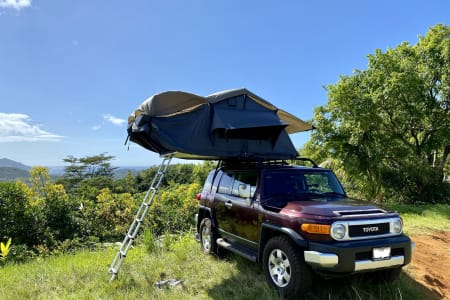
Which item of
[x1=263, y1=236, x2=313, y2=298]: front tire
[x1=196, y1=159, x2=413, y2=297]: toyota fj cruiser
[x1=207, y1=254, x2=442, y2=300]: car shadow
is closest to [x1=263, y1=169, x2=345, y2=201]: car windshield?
[x1=196, y1=159, x2=413, y2=297]: toyota fj cruiser

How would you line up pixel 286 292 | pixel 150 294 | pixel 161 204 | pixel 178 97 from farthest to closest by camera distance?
pixel 161 204, pixel 178 97, pixel 150 294, pixel 286 292

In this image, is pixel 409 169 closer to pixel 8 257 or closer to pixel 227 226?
pixel 227 226

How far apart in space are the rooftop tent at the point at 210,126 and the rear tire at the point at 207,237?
167cm

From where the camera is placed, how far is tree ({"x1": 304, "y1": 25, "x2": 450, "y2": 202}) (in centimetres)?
1488

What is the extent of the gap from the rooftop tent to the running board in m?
1.54

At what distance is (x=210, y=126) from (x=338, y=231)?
2677mm

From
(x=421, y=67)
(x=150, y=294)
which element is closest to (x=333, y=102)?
(x=421, y=67)

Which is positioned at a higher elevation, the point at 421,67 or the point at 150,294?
the point at 421,67

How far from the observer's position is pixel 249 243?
Result: 515cm

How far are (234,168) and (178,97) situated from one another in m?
1.76

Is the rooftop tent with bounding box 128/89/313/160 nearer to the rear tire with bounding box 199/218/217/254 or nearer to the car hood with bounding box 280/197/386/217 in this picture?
the car hood with bounding box 280/197/386/217

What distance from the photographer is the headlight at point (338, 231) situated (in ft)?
12.7

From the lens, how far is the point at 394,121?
15.9 metres

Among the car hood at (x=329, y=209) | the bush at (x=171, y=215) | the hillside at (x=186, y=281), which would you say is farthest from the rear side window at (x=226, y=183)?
the bush at (x=171, y=215)
